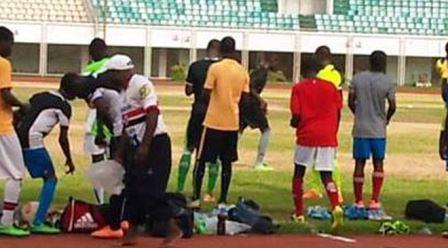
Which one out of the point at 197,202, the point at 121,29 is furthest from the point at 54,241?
the point at 121,29

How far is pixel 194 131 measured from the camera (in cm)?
1570

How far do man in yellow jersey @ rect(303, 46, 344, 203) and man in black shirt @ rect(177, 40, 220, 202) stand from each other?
135cm

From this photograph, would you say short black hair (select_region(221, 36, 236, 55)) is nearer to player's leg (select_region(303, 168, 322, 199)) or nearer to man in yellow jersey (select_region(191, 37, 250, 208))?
man in yellow jersey (select_region(191, 37, 250, 208))

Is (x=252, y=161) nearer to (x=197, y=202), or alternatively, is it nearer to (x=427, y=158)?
(x=427, y=158)

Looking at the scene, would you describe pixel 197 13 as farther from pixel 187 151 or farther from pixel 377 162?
pixel 377 162

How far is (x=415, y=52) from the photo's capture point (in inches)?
3196

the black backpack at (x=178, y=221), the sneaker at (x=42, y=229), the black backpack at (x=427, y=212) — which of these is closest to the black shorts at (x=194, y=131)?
the black backpack at (x=178, y=221)

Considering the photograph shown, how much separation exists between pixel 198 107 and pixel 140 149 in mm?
4119

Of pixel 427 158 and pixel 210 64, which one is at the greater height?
pixel 210 64

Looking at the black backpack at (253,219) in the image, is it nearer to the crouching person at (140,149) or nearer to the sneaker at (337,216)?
the sneaker at (337,216)

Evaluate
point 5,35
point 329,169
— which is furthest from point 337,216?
point 5,35

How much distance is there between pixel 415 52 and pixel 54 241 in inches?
2786

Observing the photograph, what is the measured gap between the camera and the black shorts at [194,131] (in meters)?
15.4

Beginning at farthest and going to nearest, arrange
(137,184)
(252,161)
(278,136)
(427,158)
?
(278,136) → (427,158) → (252,161) → (137,184)
